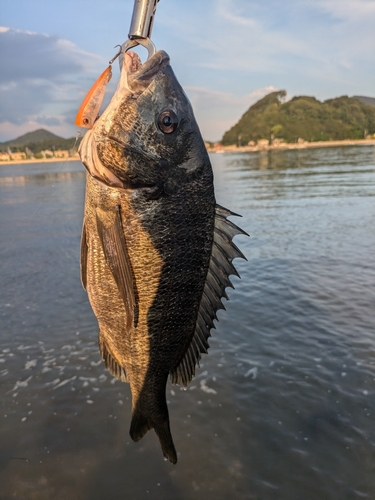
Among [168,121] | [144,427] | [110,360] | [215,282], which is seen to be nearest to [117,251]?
[215,282]

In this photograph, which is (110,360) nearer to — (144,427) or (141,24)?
(144,427)

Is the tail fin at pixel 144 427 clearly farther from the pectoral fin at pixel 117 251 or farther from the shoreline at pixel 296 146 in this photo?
the shoreline at pixel 296 146

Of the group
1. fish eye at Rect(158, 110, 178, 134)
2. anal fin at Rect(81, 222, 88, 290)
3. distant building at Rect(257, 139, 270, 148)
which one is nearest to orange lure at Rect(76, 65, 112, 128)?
fish eye at Rect(158, 110, 178, 134)

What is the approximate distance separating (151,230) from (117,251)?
211 mm

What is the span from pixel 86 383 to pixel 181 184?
4252mm

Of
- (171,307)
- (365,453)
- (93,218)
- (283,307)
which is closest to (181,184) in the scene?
(93,218)

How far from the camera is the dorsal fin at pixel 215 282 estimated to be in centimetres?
227

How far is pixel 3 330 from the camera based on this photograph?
274 inches

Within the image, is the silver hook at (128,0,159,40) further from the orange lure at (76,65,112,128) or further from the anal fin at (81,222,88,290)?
the anal fin at (81,222,88,290)

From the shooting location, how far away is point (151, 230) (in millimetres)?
2045

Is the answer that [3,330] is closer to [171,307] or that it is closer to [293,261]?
[171,307]

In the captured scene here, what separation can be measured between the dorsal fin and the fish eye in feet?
1.67

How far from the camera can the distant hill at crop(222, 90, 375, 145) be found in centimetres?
14488

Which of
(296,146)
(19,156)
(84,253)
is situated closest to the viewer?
(84,253)
